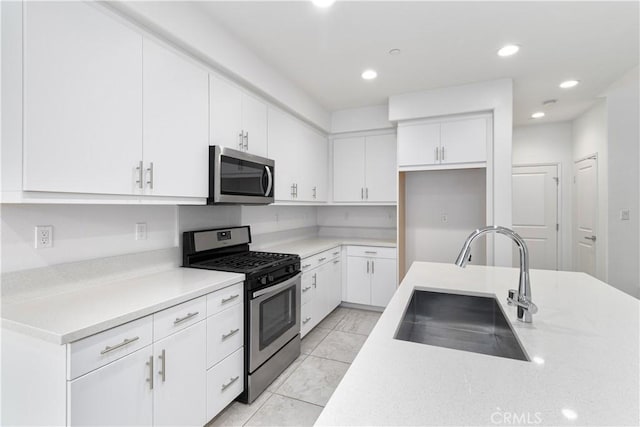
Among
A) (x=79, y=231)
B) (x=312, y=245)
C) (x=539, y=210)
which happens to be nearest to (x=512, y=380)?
(x=79, y=231)

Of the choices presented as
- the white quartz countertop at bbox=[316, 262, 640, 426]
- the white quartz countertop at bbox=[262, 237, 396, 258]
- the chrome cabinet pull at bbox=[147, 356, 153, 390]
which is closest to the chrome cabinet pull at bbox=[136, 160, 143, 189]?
the chrome cabinet pull at bbox=[147, 356, 153, 390]

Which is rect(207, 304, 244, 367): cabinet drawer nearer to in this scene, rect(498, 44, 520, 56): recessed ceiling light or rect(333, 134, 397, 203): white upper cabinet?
rect(333, 134, 397, 203): white upper cabinet

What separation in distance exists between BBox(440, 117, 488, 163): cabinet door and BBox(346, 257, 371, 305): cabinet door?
156 centimetres

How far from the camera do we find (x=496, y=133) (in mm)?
3141

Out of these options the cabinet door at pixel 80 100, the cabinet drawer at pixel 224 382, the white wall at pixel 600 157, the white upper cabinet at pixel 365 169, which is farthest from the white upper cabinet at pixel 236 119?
the white wall at pixel 600 157

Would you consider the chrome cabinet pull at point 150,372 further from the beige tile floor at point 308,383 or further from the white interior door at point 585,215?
the white interior door at point 585,215

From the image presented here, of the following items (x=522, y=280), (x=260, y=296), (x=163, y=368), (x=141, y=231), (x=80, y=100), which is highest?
(x=80, y=100)

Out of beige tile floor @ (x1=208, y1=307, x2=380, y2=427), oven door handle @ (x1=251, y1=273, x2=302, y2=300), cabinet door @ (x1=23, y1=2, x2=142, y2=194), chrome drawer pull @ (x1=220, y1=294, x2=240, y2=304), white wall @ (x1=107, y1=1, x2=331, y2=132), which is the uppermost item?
white wall @ (x1=107, y1=1, x2=331, y2=132)

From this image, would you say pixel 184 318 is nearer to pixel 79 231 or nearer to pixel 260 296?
pixel 260 296

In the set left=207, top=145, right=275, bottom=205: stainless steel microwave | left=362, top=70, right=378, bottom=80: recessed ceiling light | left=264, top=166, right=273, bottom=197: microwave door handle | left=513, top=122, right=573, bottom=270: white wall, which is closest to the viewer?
left=207, top=145, right=275, bottom=205: stainless steel microwave

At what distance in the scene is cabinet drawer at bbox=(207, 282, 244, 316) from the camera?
1.78 meters

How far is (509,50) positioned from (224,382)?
10.6 feet

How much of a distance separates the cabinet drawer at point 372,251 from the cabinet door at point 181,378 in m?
2.42

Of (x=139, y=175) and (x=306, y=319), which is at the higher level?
(x=139, y=175)
